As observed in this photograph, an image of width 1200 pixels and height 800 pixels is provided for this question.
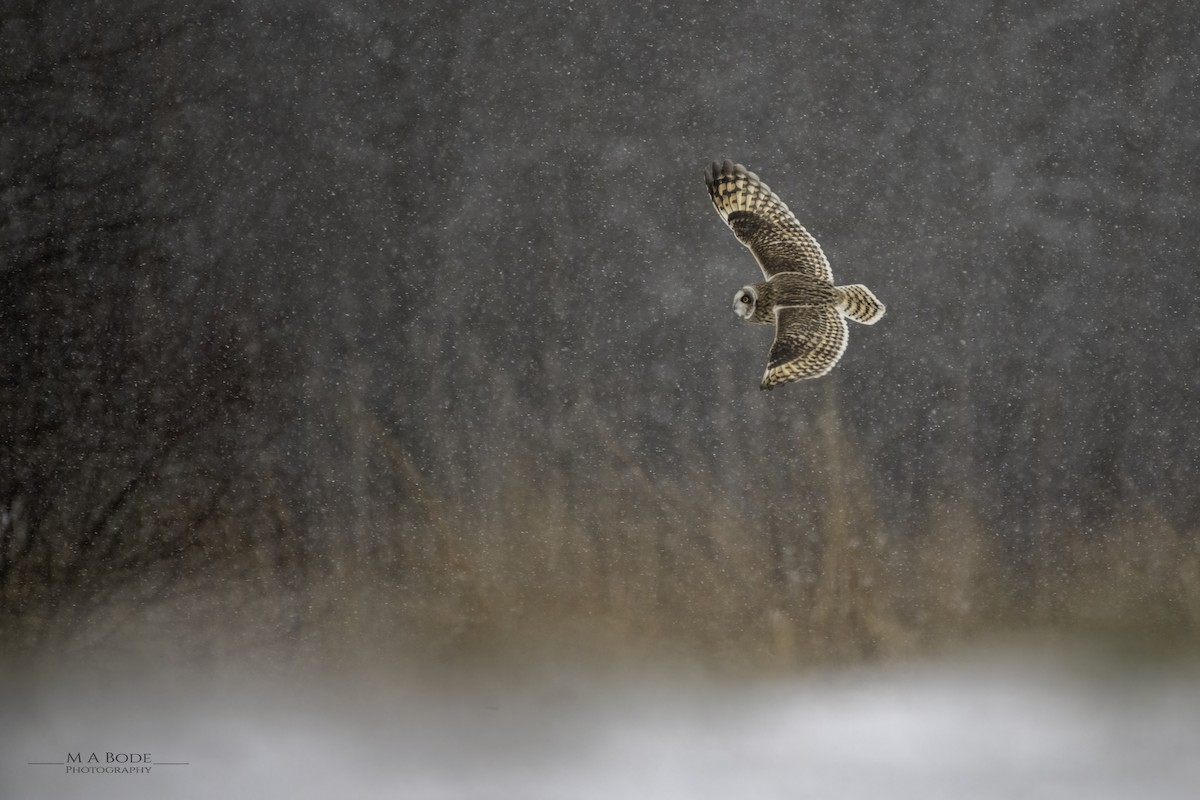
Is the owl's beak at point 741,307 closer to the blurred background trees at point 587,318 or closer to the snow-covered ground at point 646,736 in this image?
the blurred background trees at point 587,318

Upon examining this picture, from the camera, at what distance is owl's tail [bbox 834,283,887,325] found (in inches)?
81.2

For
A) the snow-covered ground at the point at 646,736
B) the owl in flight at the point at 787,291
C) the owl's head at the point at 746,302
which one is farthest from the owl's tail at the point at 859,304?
the snow-covered ground at the point at 646,736

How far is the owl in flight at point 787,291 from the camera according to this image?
2.03 m

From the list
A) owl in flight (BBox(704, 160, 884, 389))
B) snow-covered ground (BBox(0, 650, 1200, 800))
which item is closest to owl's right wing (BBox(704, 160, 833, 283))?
owl in flight (BBox(704, 160, 884, 389))

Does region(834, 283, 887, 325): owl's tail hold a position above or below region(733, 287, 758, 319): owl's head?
above

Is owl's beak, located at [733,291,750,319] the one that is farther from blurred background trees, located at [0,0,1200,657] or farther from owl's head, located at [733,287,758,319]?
blurred background trees, located at [0,0,1200,657]

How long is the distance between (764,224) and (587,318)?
432 millimetres

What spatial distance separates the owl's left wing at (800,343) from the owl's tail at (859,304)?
0.09ft

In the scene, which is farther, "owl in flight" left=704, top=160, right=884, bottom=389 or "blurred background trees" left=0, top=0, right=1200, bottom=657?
"blurred background trees" left=0, top=0, right=1200, bottom=657

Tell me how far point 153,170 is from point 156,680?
114 centimetres

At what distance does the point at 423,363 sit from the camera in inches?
87.4

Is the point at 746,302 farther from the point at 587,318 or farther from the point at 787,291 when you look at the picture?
the point at 587,318

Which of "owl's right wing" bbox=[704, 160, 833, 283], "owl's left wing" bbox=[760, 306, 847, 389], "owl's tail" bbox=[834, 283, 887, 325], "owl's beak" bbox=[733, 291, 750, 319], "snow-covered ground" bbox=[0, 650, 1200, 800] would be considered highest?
"owl's right wing" bbox=[704, 160, 833, 283]

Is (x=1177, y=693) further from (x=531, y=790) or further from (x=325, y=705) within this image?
(x=325, y=705)
